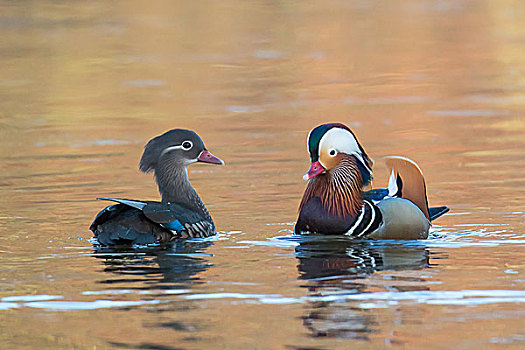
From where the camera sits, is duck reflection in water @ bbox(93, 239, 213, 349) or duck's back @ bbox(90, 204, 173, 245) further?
duck's back @ bbox(90, 204, 173, 245)

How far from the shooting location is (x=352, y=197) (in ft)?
32.3

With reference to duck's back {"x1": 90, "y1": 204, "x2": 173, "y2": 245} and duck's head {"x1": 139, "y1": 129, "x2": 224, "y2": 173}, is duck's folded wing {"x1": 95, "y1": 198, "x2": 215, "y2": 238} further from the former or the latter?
duck's head {"x1": 139, "y1": 129, "x2": 224, "y2": 173}

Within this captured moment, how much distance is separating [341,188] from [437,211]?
3.37 ft

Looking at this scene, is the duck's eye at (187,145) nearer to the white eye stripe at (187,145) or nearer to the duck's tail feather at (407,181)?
the white eye stripe at (187,145)

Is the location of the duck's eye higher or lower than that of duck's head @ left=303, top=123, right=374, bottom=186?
higher

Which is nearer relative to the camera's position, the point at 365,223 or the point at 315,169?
the point at 365,223

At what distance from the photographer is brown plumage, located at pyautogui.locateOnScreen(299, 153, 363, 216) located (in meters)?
9.83

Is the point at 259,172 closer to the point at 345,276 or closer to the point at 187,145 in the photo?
the point at 187,145

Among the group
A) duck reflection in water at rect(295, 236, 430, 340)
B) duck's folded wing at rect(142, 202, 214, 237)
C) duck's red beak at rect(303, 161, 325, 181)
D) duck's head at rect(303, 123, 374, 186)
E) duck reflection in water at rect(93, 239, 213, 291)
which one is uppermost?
duck's head at rect(303, 123, 374, 186)

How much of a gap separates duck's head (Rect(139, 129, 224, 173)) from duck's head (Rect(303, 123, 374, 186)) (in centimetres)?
108

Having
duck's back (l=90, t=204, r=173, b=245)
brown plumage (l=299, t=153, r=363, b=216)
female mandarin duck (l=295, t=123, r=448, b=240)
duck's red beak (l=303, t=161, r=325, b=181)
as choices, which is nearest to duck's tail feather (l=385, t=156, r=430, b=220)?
female mandarin duck (l=295, t=123, r=448, b=240)

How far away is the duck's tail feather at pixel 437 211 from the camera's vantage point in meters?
10.2

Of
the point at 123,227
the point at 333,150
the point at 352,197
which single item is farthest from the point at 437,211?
Result: the point at 123,227

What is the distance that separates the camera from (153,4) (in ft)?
116
